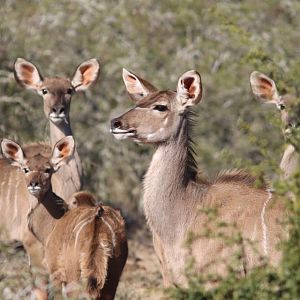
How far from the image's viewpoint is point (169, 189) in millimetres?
5898

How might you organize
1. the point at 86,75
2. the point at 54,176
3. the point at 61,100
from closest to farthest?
the point at 54,176, the point at 61,100, the point at 86,75

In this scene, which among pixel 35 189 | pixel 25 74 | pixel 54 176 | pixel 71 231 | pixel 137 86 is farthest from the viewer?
pixel 25 74

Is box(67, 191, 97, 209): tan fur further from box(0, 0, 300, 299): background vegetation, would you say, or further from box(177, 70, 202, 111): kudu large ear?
box(0, 0, 300, 299): background vegetation

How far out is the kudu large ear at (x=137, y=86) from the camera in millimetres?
6445

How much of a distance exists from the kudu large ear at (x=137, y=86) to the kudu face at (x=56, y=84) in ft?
4.07

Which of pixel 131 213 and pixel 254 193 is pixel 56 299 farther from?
pixel 131 213

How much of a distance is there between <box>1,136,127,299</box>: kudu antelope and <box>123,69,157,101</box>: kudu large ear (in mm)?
688

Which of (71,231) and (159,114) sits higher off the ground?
(159,114)

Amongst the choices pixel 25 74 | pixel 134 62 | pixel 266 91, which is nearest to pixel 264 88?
pixel 266 91

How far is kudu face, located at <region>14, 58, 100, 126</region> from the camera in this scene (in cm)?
782

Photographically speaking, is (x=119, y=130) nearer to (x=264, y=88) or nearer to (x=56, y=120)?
(x=264, y=88)

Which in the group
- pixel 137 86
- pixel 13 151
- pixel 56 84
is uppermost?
pixel 137 86

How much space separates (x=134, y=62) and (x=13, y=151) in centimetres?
445

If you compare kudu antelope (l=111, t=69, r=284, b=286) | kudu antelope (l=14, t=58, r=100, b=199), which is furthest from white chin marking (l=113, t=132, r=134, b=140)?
kudu antelope (l=14, t=58, r=100, b=199)
